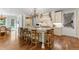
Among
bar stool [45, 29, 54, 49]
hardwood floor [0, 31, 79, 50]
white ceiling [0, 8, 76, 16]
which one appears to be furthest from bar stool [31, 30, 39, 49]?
white ceiling [0, 8, 76, 16]

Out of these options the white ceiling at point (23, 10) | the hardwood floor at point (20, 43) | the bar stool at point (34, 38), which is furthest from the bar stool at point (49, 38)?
the white ceiling at point (23, 10)

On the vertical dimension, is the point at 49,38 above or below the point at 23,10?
below

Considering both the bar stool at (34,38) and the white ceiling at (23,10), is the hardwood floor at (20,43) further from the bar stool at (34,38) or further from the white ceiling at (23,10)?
the white ceiling at (23,10)

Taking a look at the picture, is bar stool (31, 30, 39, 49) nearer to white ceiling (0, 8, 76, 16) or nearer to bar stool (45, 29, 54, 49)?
bar stool (45, 29, 54, 49)

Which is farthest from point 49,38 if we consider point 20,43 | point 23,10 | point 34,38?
point 23,10

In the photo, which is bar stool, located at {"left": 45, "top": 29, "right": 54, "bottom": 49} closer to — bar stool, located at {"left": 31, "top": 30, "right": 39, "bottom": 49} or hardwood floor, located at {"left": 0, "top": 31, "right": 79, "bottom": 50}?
hardwood floor, located at {"left": 0, "top": 31, "right": 79, "bottom": 50}

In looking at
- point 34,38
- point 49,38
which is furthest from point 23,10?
point 49,38

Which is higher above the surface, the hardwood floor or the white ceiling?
the white ceiling

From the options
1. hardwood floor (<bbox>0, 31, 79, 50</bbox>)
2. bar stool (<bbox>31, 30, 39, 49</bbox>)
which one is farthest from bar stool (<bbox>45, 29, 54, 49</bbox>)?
bar stool (<bbox>31, 30, 39, 49</bbox>)

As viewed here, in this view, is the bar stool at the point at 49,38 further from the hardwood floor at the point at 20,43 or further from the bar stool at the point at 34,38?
the bar stool at the point at 34,38

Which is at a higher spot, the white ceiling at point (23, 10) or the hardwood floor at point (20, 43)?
the white ceiling at point (23, 10)

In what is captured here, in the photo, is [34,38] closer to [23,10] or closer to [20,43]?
[20,43]
